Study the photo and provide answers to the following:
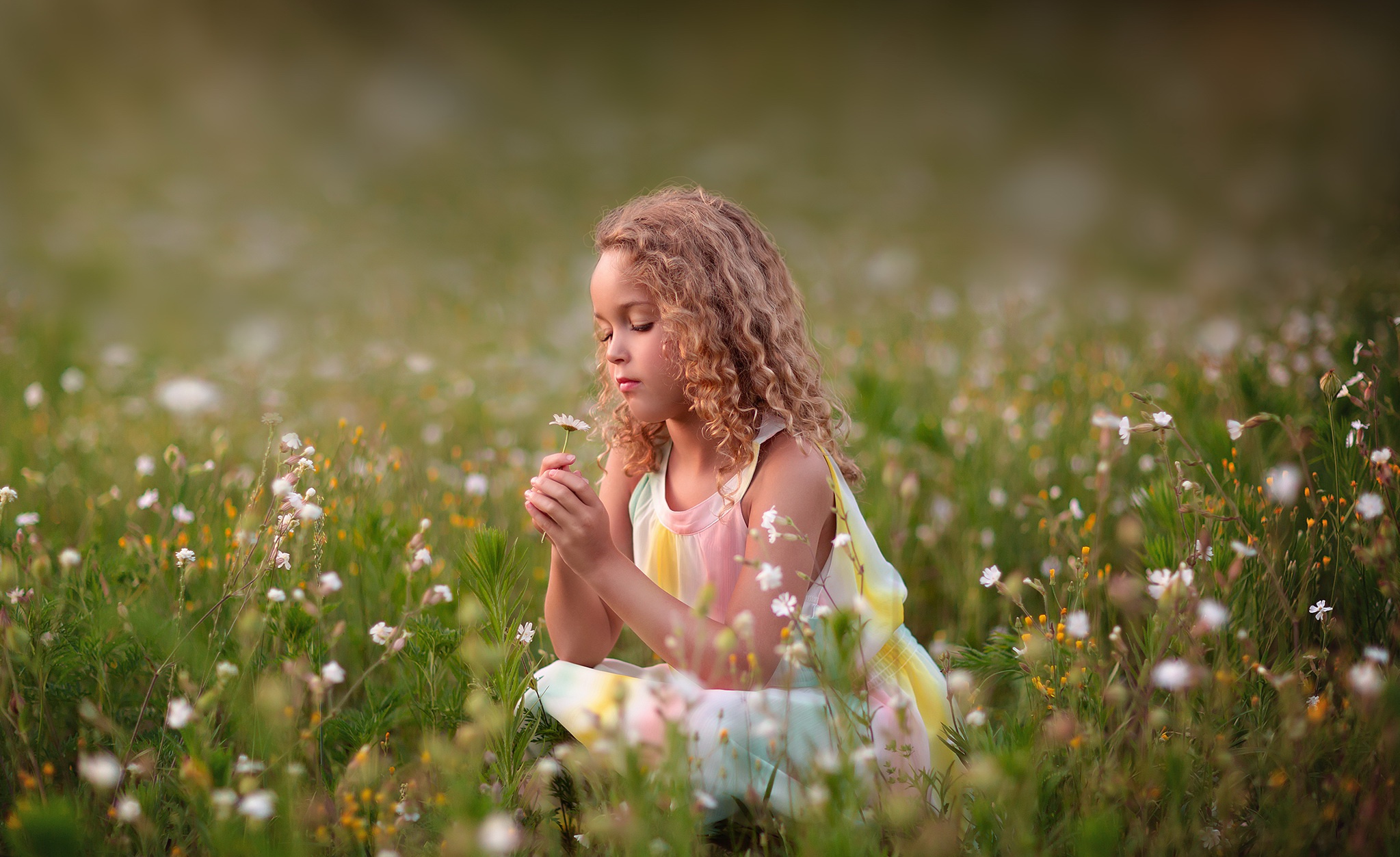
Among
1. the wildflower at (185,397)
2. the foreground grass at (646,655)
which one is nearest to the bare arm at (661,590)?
the foreground grass at (646,655)

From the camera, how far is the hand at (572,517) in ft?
5.47

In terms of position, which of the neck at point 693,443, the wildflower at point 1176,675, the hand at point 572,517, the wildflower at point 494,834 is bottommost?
the wildflower at point 494,834

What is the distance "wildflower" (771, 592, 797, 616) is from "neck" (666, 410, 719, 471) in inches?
17.6

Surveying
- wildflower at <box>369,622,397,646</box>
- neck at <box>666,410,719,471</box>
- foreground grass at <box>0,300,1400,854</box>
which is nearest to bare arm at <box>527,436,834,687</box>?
foreground grass at <box>0,300,1400,854</box>

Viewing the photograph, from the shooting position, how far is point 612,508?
2.19 meters

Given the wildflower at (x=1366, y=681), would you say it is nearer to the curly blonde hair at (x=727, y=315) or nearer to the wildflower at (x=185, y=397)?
the curly blonde hair at (x=727, y=315)

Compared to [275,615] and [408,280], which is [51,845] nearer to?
[275,615]

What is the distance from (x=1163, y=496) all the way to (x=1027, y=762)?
→ 0.92 meters

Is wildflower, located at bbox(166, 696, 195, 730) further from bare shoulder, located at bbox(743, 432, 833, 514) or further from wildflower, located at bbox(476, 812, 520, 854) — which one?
bare shoulder, located at bbox(743, 432, 833, 514)

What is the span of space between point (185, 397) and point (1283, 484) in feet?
13.3

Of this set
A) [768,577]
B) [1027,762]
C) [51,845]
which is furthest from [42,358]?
[1027,762]

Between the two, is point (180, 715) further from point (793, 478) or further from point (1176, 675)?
point (1176, 675)

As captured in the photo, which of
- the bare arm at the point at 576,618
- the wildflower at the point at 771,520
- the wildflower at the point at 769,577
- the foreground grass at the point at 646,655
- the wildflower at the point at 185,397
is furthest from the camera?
the wildflower at the point at 185,397

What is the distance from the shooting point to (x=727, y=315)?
192cm
